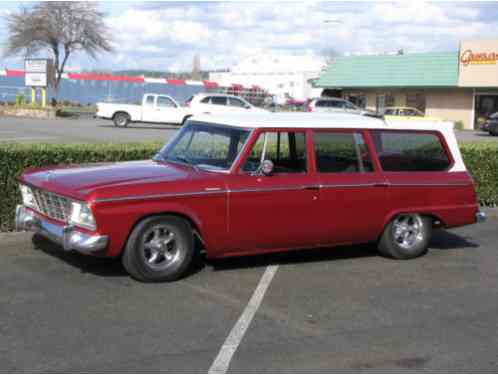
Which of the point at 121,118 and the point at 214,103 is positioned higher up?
the point at 214,103

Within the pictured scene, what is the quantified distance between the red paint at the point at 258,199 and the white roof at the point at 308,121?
0.45 feet

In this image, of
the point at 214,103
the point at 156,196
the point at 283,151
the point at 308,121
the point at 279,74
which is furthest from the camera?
the point at 279,74

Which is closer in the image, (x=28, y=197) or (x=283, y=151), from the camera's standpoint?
(x=28, y=197)

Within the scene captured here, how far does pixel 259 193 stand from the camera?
725 centimetres

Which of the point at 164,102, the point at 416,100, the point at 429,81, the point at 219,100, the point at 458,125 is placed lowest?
the point at 458,125

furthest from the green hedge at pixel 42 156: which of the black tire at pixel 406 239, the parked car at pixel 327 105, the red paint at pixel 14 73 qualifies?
the red paint at pixel 14 73

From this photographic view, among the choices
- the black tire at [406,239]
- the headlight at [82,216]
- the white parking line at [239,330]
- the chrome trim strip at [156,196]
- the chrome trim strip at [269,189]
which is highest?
the chrome trim strip at [269,189]

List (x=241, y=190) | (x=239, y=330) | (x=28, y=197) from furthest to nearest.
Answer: (x=28, y=197) → (x=241, y=190) → (x=239, y=330)

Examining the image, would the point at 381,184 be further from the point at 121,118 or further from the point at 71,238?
the point at 121,118

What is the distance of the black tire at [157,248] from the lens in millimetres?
6738

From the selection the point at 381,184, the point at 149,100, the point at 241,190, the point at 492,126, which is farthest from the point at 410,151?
the point at 492,126

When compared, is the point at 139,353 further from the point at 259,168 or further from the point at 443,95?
the point at 443,95

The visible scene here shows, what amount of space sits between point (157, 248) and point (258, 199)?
45.1 inches

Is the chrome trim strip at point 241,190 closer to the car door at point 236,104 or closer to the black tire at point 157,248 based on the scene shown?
the black tire at point 157,248
